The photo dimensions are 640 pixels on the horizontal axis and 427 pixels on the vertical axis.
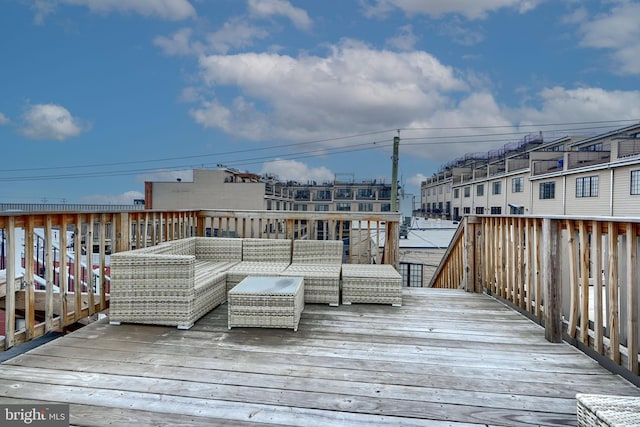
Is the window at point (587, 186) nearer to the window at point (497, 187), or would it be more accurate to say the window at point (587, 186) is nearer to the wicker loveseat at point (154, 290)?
the window at point (497, 187)

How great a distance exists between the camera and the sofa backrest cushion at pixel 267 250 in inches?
183

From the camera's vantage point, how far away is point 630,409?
51.7 inches

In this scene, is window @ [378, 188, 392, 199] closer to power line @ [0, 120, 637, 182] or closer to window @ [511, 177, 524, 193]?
power line @ [0, 120, 637, 182]

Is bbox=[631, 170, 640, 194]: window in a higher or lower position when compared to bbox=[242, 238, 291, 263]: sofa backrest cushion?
higher

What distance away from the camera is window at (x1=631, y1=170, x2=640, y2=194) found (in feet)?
54.0

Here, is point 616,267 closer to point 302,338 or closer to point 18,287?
point 302,338

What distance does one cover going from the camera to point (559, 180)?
22.3 metres

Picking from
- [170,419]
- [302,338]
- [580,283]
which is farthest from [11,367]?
[580,283]

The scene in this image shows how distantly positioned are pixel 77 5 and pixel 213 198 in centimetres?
2557

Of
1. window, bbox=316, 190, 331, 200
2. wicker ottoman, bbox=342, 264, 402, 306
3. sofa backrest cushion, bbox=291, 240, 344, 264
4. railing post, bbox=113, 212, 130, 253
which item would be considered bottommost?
wicker ottoman, bbox=342, 264, 402, 306

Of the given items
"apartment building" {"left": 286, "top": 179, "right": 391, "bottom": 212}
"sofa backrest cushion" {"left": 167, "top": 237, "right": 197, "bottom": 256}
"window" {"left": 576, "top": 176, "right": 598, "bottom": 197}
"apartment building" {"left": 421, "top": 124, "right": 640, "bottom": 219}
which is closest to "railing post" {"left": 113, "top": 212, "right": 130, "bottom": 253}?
"sofa backrest cushion" {"left": 167, "top": 237, "right": 197, "bottom": 256}

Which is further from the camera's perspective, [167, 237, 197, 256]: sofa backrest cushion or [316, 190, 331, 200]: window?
[316, 190, 331, 200]: window

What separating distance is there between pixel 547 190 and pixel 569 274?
24.9 metres

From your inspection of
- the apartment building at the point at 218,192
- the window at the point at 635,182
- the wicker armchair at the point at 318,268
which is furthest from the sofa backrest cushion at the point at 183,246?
the apartment building at the point at 218,192
